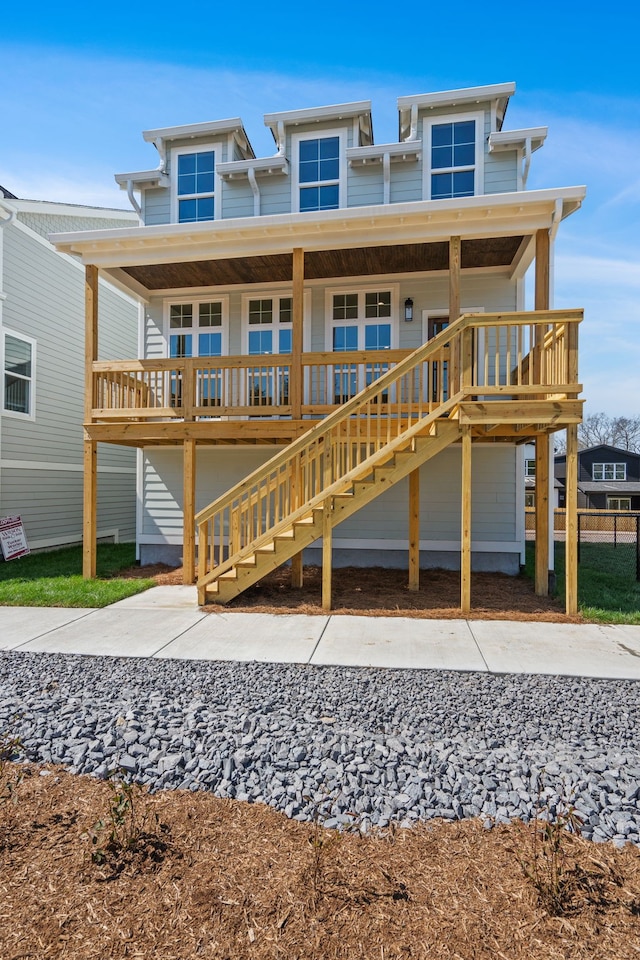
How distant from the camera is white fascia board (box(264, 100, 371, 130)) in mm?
9555

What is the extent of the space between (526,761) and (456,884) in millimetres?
1093

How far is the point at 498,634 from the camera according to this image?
5418 mm

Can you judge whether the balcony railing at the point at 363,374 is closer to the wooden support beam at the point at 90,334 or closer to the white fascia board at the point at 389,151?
the wooden support beam at the point at 90,334

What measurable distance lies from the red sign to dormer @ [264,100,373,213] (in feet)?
28.1

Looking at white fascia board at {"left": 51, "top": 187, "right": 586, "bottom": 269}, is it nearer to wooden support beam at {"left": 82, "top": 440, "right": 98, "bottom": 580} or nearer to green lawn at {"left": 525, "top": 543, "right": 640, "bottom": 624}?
wooden support beam at {"left": 82, "top": 440, "right": 98, "bottom": 580}

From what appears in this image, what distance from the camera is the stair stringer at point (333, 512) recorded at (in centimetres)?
633

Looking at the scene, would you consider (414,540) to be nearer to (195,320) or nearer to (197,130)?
(195,320)

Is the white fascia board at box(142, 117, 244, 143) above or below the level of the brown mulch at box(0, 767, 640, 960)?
above

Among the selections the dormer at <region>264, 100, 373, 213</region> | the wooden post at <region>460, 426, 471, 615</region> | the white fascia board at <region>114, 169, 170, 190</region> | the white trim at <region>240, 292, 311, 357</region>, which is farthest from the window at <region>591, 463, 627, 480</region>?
the white fascia board at <region>114, 169, 170, 190</region>

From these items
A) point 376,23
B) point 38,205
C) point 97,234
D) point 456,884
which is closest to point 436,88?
point 376,23

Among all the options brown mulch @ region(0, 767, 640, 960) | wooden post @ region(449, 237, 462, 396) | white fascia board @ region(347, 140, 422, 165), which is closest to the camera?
brown mulch @ region(0, 767, 640, 960)

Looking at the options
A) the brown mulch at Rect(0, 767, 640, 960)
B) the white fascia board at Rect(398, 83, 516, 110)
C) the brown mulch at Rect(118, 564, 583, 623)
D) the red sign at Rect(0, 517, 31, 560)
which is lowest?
the brown mulch at Rect(0, 767, 640, 960)

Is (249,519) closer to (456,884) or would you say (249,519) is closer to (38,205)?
(456,884)

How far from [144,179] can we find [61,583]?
26.9ft
